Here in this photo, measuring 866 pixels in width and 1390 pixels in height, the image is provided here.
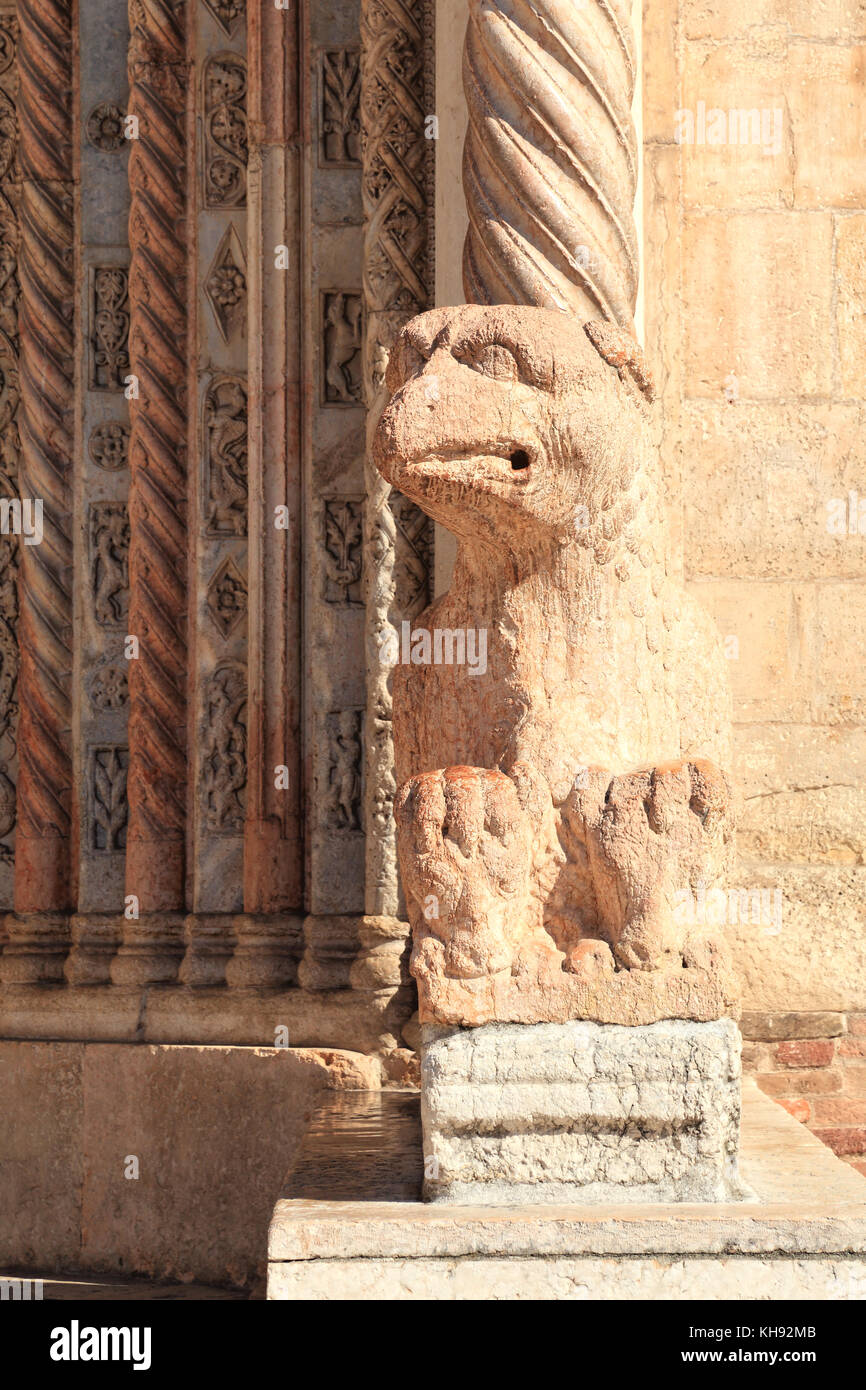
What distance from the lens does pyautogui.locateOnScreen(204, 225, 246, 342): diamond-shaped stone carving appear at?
440 centimetres

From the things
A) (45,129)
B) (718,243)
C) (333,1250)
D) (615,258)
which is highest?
(45,129)

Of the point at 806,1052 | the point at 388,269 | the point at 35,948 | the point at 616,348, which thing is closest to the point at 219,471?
the point at 388,269

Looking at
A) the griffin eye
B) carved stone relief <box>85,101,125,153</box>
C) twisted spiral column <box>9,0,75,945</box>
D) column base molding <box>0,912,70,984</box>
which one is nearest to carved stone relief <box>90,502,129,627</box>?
twisted spiral column <box>9,0,75,945</box>

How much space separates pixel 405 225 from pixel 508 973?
2376mm

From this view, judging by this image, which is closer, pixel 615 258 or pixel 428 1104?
pixel 428 1104

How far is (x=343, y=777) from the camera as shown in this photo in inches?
166

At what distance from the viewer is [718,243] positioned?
13.8 feet

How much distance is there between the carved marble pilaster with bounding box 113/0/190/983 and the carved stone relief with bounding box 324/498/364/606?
1.49 ft

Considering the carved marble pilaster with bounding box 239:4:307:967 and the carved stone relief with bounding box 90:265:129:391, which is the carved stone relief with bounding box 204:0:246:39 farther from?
the carved stone relief with bounding box 90:265:129:391

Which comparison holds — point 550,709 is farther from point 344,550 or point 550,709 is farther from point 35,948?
point 35,948

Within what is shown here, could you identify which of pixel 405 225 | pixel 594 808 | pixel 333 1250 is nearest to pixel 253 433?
pixel 405 225

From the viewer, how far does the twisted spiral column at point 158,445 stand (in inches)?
174

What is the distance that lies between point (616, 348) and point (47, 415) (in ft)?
8.11

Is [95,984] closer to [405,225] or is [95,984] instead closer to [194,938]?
[194,938]
